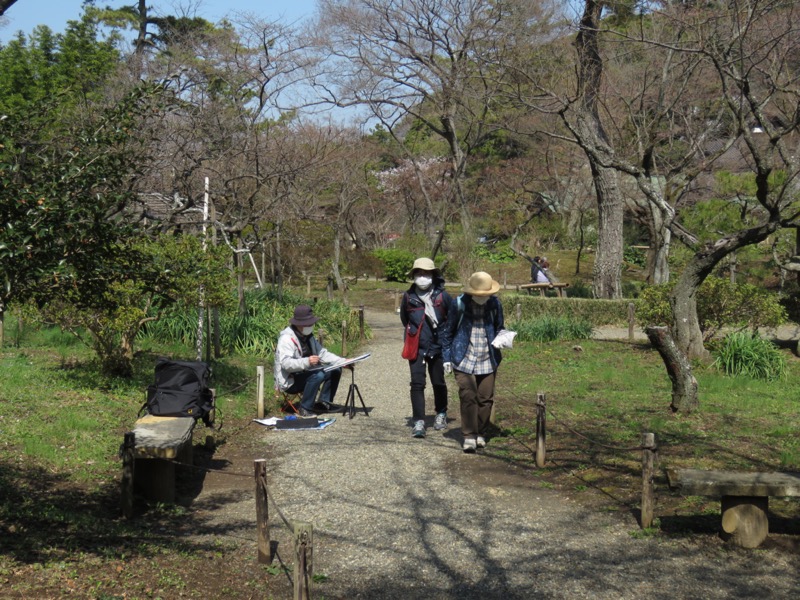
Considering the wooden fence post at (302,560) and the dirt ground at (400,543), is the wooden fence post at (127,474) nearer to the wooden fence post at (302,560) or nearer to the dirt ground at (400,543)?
the dirt ground at (400,543)

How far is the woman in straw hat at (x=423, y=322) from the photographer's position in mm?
9008

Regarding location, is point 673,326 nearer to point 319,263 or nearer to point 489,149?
point 319,263

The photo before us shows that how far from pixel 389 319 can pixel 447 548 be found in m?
18.1

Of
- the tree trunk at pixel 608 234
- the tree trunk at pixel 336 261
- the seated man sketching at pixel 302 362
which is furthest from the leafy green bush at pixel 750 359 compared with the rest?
the tree trunk at pixel 336 261

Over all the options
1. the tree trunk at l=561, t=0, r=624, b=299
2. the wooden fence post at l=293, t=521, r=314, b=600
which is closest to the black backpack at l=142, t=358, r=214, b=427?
the wooden fence post at l=293, t=521, r=314, b=600

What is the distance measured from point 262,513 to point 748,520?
3.15 meters

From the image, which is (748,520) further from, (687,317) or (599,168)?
(599,168)

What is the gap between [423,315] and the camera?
9.05 meters

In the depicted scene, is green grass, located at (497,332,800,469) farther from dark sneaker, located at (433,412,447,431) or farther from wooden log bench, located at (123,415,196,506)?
wooden log bench, located at (123,415,196,506)

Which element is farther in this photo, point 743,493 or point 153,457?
point 153,457

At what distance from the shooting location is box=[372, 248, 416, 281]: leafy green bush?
119 ft

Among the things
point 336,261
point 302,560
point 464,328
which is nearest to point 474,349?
point 464,328

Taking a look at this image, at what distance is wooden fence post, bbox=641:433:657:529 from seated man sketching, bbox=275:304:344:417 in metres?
4.79

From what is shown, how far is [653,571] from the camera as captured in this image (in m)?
5.26
